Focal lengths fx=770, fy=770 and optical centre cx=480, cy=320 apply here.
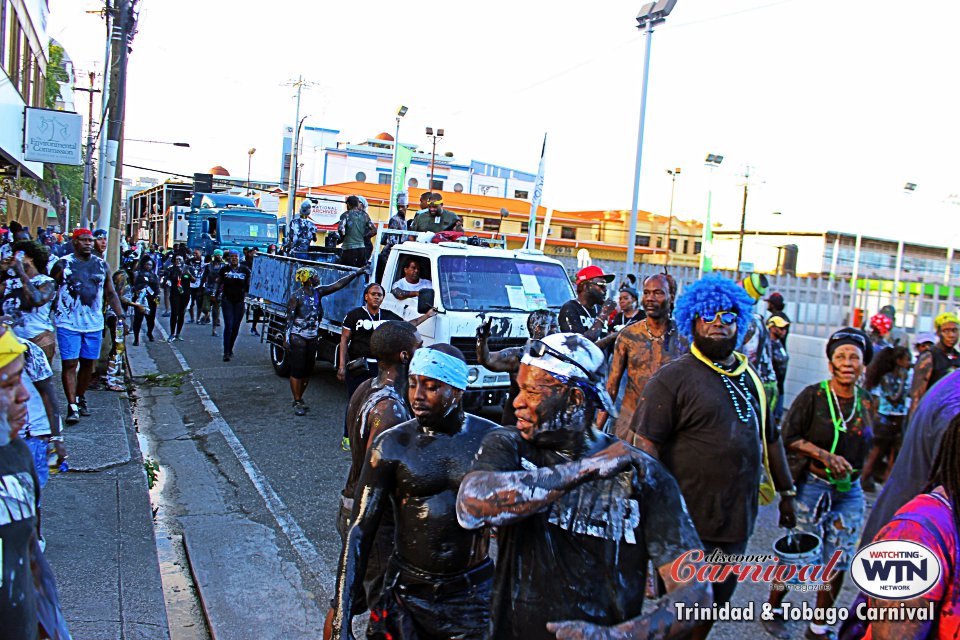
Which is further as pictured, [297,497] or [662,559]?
[297,497]

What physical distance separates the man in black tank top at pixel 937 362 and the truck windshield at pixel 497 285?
4.14 metres

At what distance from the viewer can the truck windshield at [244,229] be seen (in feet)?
92.4

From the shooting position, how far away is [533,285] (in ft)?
30.9

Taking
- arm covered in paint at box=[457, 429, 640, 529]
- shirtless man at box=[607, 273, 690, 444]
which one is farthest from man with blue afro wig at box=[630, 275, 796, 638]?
arm covered in paint at box=[457, 429, 640, 529]

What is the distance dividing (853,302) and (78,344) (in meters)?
9.12

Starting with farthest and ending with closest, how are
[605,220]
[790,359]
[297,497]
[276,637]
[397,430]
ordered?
[605,220]
[790,359]
[297,497]
[276,637]
[397,430]

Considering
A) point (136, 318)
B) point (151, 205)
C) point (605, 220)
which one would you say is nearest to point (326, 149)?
point (151, 205)

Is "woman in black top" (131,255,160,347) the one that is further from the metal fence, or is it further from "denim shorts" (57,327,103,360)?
the metal fence

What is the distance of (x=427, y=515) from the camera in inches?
106

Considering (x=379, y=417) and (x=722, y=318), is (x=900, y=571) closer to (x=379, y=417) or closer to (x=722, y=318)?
(x=722, y=318)

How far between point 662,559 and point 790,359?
10057mm

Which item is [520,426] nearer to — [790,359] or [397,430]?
[397,430]

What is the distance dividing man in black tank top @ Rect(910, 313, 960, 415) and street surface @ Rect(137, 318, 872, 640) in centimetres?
150

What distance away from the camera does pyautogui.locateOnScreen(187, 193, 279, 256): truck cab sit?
28.1m
